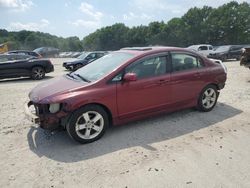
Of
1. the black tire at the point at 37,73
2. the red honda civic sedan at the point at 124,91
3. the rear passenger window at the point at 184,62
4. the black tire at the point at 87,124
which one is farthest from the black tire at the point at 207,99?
the black tire at the point at 37,73

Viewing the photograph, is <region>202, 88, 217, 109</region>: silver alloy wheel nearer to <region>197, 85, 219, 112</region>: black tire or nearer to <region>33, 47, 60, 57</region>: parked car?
<region>197, 85, 219, 112</region>: black tire

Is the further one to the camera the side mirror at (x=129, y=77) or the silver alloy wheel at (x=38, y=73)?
the silver alloy wheel at (x=38, y=73)

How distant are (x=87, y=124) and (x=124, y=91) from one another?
0.88m

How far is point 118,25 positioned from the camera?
97375 mm

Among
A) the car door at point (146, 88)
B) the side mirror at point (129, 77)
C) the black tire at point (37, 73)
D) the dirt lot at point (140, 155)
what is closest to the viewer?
the dirt lot at point (140, 155)

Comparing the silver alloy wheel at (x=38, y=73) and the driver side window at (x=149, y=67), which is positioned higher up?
the driver side window at (x=149, y=67)

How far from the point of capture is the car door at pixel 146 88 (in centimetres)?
466

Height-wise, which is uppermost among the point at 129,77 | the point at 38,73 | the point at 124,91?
the point at 129,77

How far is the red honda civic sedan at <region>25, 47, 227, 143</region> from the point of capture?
421 centimetres

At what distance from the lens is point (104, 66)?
5074 mm

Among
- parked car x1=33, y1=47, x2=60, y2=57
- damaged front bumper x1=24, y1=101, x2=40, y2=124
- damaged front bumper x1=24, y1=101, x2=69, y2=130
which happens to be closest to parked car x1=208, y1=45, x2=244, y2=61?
damaged front bumper x1=24, y1=101, x2=40, y2=124

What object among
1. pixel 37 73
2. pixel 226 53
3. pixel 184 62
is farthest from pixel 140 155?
pixel 226 53

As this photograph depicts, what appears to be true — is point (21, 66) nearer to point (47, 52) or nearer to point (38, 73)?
point (38, 73)

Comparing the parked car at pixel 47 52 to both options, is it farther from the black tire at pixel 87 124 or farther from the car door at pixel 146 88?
the black tire at pixel 87 124
